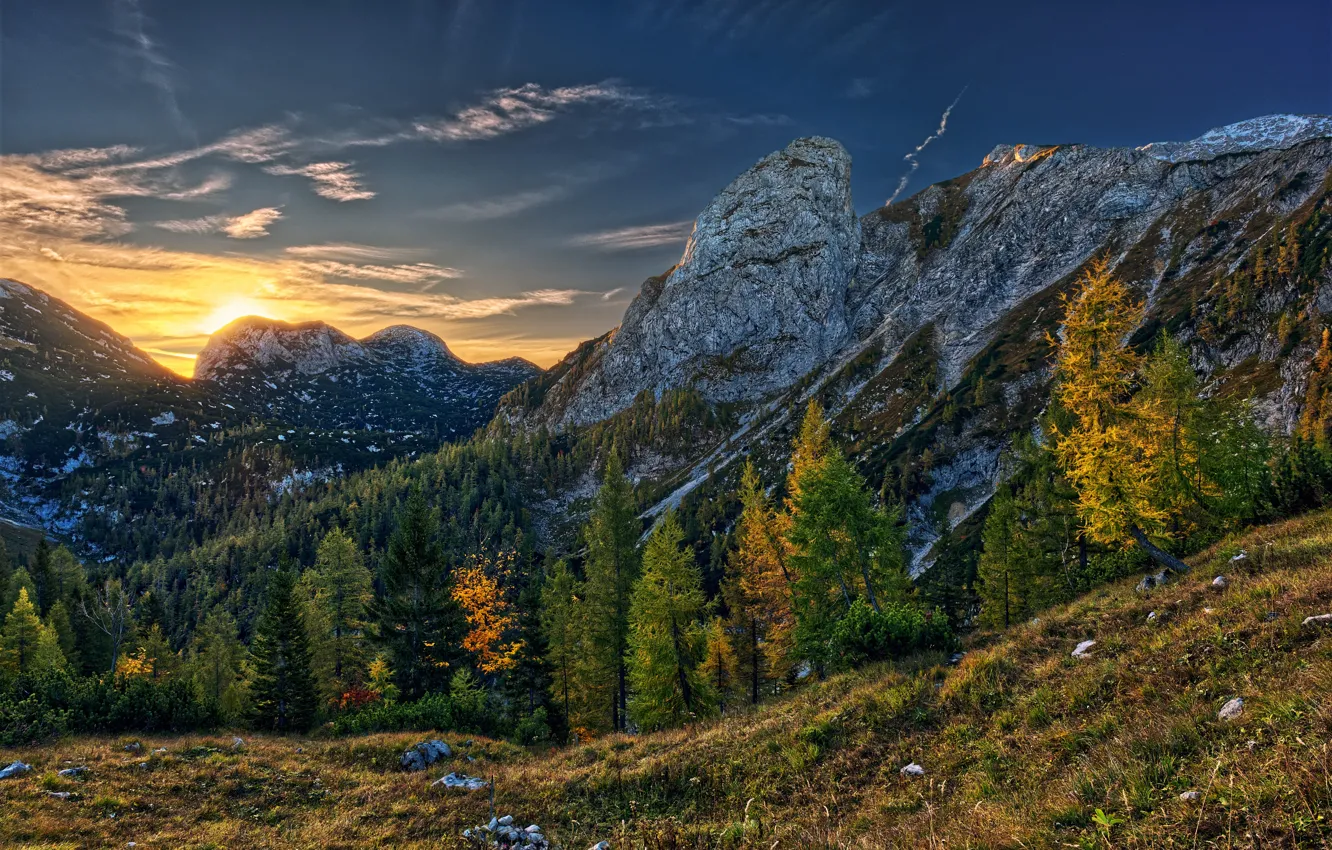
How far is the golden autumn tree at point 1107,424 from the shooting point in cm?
2069

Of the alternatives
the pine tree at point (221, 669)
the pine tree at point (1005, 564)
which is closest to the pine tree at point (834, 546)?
the pine tree at point (1005, 564)

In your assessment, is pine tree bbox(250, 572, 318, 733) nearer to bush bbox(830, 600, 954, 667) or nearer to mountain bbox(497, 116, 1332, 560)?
bush bbox(830, 600, 954, 667)

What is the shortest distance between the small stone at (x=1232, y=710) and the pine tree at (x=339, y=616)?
47970 millimetres

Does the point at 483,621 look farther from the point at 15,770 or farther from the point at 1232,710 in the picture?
the point at 1232,710

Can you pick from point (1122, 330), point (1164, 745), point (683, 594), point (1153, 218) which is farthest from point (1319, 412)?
point (1153, 218)

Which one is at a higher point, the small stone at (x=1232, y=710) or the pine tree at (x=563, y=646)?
the small stone at (x=1232, y=710)

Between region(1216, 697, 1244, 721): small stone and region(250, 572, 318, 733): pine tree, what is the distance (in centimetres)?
3482

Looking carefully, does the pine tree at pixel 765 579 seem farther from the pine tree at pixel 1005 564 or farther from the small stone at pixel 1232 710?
the small stone at pixel 1232 710

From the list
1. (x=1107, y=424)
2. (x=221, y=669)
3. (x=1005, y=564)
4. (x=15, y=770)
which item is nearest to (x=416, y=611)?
(x=15, y=770)

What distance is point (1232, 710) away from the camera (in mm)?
7211

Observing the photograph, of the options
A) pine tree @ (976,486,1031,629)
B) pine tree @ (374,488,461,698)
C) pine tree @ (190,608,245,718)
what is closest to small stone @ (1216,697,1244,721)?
pine tree @ (374,488,461,698)

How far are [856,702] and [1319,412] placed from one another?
86.0 m

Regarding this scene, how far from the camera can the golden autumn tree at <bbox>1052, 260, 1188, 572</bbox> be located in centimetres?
2069

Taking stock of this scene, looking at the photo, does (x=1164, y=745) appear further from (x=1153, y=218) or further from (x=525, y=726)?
(x=1153, y=218)
